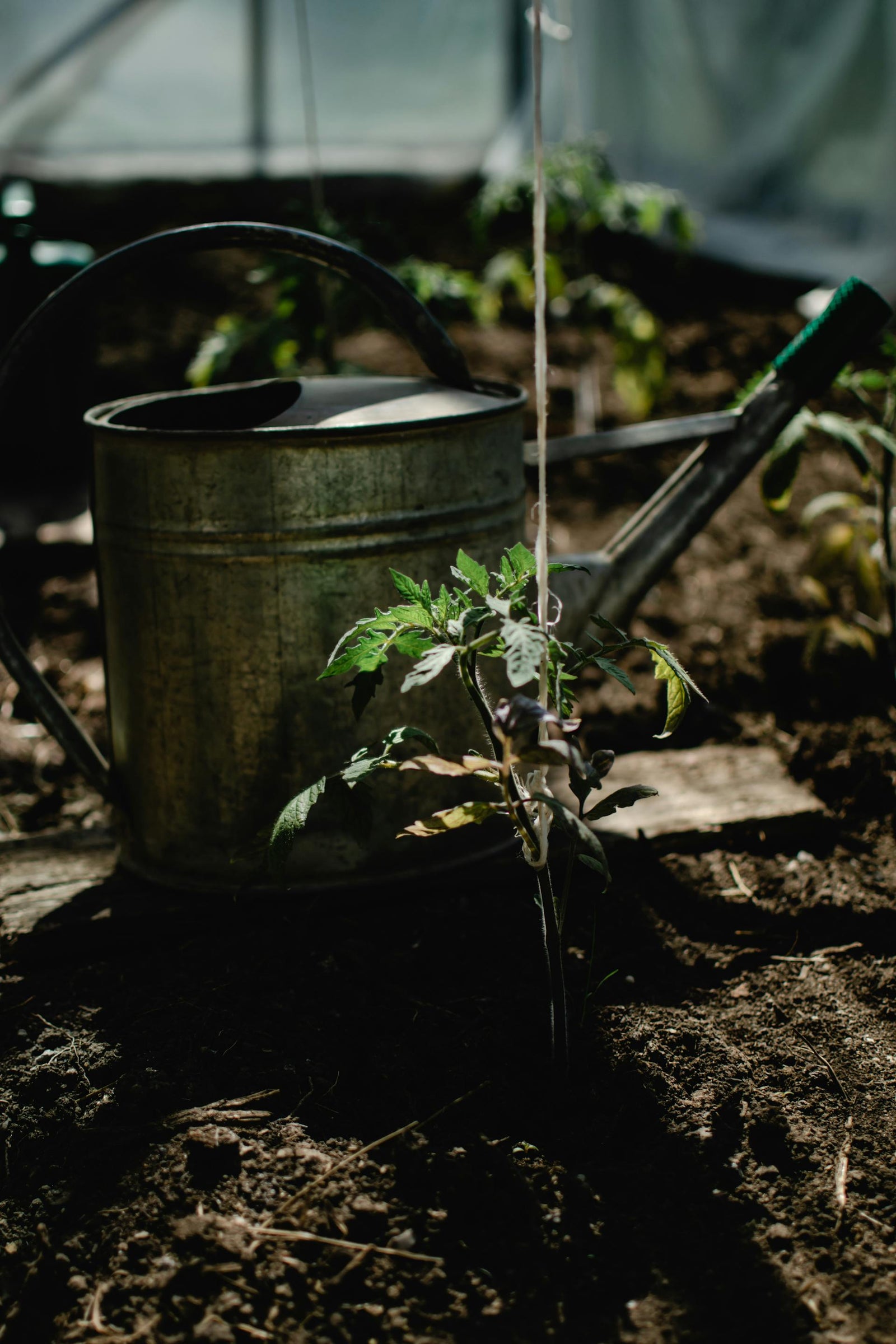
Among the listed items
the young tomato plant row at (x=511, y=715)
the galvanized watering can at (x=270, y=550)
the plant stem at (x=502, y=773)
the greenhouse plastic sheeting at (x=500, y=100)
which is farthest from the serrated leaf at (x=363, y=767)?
the greenhouse plastic sheeting at (x=500, y=100)

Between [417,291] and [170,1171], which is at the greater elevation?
[417,291]

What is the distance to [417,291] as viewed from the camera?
2.23 metres

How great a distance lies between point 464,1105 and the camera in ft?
3.97

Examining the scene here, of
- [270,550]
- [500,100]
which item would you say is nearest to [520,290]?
[270,550]

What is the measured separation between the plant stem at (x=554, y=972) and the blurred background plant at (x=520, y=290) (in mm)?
1405

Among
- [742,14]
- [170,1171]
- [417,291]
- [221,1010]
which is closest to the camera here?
[170,1171]

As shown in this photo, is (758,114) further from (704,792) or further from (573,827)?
(573,827)

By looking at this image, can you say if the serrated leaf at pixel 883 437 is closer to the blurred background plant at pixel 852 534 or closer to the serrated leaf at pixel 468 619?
the blurred background plant at pixel 852 534

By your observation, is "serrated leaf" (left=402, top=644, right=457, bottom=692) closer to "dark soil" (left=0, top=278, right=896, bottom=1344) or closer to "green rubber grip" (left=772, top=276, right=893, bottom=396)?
"dark soil" (left=0, top=278, right=896, bottom=1344)

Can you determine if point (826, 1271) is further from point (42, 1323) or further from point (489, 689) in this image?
point (489, 689)

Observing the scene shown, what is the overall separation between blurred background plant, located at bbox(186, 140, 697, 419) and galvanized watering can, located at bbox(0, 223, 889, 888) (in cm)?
77

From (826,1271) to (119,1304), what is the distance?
63 cm

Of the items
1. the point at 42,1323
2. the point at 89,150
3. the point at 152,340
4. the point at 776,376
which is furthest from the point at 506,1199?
the point at 89,150

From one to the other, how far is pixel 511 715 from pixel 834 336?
3.00 ft
